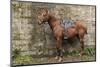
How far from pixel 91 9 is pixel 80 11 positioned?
0.19 metres

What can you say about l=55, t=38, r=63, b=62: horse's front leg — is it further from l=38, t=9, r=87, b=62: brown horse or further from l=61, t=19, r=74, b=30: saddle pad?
l=61, t=19, r=74, b=30: saddle pad

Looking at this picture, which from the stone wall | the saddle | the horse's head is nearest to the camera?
the stone wall

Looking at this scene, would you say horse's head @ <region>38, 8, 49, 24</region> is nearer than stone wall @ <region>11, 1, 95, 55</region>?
No

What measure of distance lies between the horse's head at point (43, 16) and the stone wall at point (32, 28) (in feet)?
0.18

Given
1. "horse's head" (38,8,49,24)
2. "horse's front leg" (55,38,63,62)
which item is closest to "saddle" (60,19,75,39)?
"horse's front leg" (55,38,63,62)

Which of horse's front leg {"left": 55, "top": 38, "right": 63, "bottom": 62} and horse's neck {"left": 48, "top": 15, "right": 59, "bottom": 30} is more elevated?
horse's neck {"left": 48, "top": 15, "right": 59, "bottom": 30}

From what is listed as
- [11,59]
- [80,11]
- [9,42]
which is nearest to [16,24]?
[9,42]

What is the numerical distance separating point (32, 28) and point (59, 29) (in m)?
0.38

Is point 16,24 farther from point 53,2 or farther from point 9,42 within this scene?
point 53,2

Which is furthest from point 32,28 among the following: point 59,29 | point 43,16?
point 59,29

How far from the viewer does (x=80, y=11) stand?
119 inches

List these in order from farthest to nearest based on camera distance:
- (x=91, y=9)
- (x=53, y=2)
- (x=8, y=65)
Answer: (x=91, y=9) < (x=53, y=2) < (x=8, y=65)

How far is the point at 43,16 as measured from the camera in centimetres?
282

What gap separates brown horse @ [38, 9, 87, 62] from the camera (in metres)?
2.83
